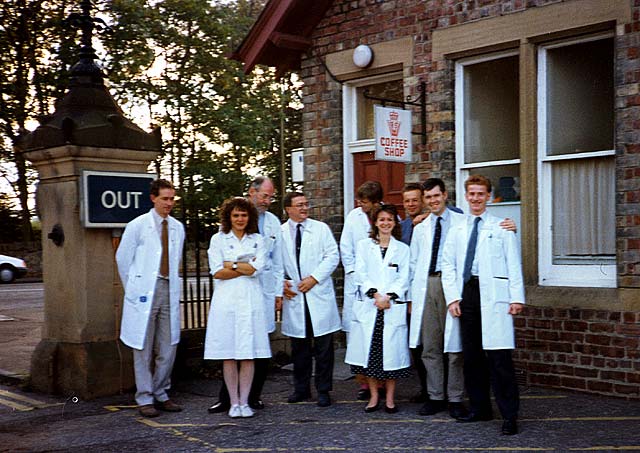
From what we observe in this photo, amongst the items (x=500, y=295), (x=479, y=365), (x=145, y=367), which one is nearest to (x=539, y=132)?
(x=500, y=295)

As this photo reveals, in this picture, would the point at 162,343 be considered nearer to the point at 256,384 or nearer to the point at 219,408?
the point at 219,408

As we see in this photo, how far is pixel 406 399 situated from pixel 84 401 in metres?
3.06

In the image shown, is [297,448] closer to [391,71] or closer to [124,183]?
[124,183]

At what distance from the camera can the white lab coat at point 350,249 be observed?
7.30 m

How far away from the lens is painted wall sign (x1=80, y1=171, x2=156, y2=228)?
7.71m

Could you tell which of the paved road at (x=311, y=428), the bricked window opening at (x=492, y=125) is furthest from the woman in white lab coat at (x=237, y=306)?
the bricked window opening at (x=492, y=125)

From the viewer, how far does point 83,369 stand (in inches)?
300

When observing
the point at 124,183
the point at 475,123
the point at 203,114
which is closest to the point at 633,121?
the point at 475,123

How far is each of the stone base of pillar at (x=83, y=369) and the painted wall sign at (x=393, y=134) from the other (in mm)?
3381

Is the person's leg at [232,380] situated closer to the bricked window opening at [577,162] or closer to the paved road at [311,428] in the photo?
the paved road at [311,428]

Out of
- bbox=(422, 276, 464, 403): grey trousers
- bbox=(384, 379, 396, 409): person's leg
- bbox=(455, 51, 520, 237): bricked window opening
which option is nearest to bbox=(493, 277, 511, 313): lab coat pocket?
bbox=(422, 276, 464, 403): grey trousers

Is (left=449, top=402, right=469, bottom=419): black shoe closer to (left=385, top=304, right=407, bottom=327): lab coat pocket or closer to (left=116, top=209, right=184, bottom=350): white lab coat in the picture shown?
(left=385, top=304, right=407, bottom=327): lab coat pocket

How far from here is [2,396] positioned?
791 centimetres

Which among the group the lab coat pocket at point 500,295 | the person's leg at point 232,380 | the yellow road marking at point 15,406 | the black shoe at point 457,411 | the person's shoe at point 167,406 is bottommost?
the yellow road marking at point 15,406
